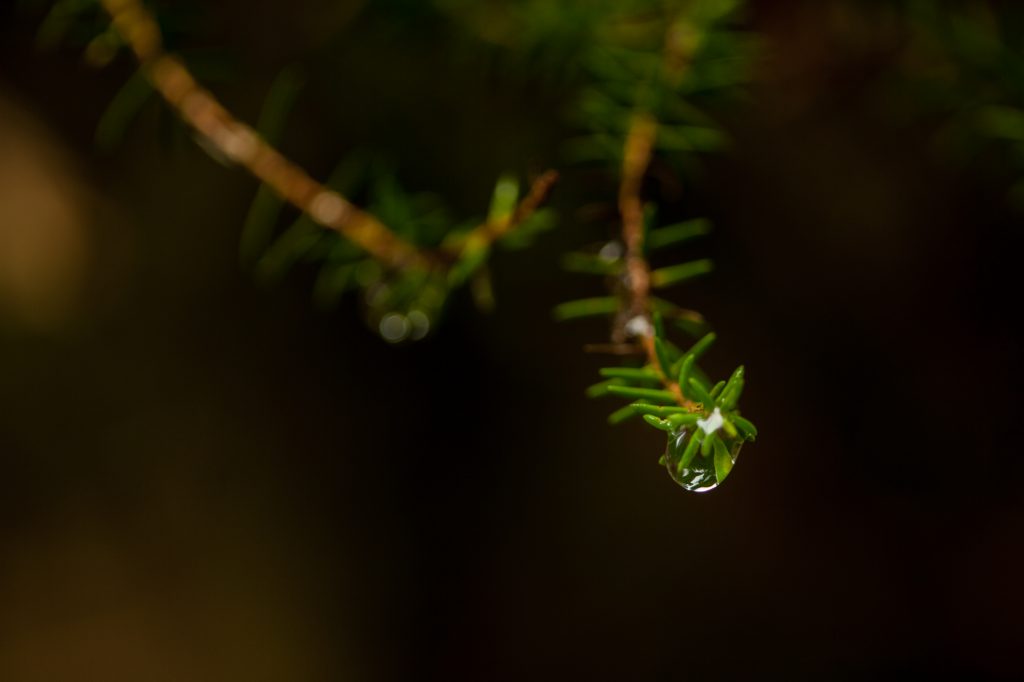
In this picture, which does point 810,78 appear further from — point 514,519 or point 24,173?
point 24,173

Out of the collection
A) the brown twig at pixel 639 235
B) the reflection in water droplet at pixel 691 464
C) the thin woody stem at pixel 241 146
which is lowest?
the reflection in water droplet at pixel 691 464

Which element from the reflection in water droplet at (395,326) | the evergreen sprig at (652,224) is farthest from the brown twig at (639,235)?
the reflection in water droplet at (395,326)

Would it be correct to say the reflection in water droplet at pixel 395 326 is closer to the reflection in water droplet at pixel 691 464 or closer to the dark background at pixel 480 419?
the reflection in water droplet at pixel 691 464

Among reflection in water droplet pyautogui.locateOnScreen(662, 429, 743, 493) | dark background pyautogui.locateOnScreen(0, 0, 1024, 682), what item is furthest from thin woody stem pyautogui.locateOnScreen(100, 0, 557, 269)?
dark background pyautogui.locateOnScreen(0, 0, 1024, 682)

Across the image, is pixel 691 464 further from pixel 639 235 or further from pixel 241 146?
pixel 241 146

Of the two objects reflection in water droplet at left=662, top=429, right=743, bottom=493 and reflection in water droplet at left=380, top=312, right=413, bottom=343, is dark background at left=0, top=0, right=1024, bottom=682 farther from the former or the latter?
reflection in water droplet at left=662, top=429, right=743, bottom=493

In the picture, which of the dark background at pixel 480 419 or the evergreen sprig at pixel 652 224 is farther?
the dark background at pixel 480 419
